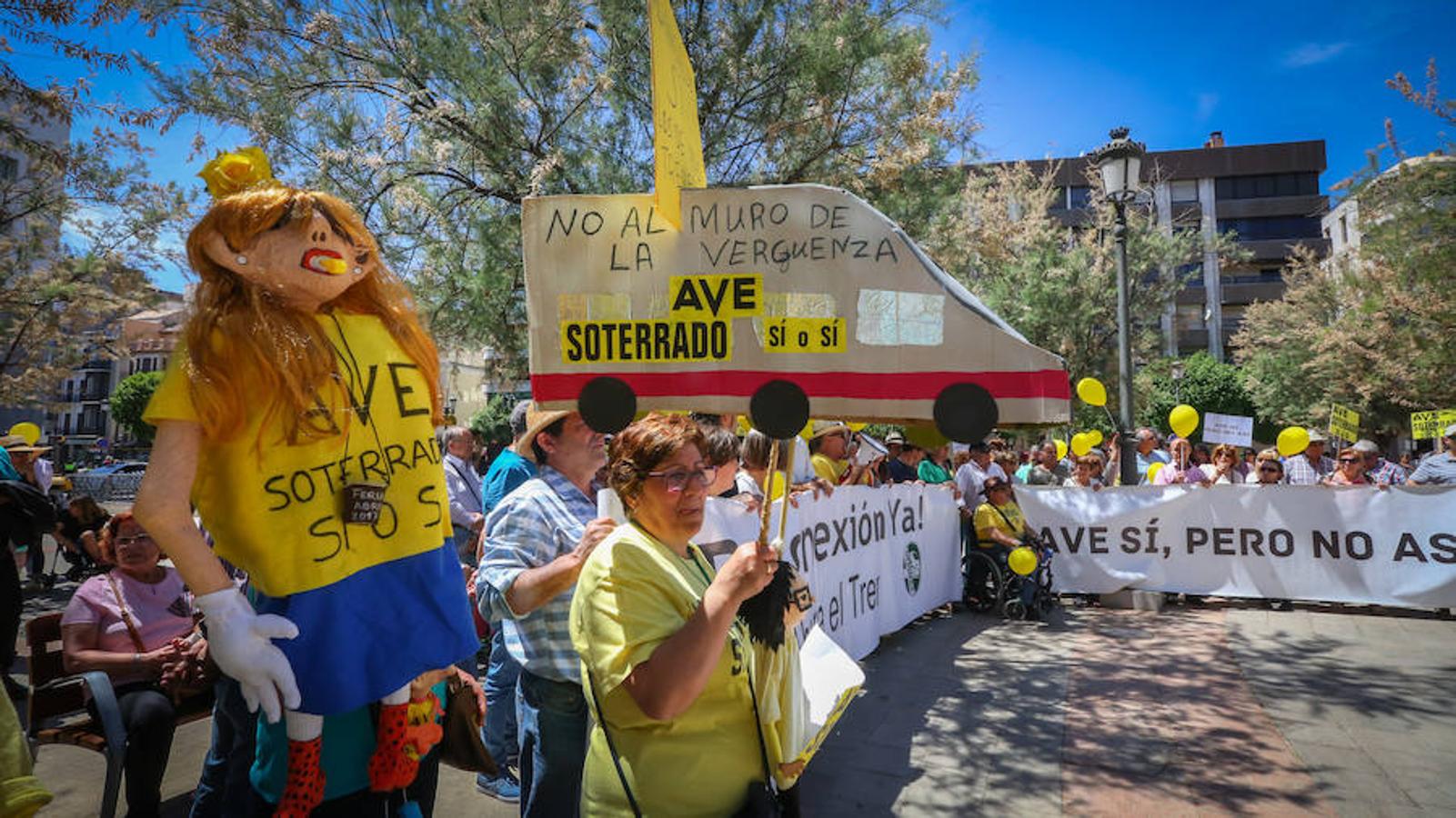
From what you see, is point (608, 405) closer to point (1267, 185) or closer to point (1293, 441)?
point (1293, 441)

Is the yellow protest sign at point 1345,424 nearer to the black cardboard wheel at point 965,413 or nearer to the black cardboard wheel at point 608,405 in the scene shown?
the black cardboard wheel at point 965,413

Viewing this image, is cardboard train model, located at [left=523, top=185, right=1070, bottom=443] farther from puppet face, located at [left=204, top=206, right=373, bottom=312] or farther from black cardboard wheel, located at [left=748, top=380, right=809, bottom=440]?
puppet face, located at [left=204, top=206, right=373, bottom=312]

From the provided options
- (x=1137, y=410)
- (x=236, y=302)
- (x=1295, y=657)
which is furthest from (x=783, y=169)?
(x=1137, y=410)

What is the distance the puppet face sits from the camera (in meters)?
1.67

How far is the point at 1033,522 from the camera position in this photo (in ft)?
30.2

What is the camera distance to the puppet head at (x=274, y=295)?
5.04 ft

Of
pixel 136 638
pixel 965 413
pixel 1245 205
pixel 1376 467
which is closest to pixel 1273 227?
pixel 1245 205

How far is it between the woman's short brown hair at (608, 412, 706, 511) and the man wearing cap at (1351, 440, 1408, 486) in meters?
9.98

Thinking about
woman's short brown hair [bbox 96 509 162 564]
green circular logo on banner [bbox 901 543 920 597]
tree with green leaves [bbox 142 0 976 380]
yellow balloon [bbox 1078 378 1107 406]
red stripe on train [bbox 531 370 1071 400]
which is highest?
tree with green leaves [bbox 142 0 976 380]

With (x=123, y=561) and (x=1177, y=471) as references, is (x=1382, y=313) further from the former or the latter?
(x=123, y=561)

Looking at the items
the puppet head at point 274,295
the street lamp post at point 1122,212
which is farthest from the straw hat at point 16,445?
the street lamp post at point 1122,212

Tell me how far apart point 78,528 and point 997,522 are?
10.9 metres

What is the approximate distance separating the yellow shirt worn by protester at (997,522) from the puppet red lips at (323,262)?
7537 mm

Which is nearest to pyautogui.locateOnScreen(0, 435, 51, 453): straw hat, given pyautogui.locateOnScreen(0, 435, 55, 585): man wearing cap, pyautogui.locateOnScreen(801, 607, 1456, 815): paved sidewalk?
pyautogui.locateOnScreen(0, 435, 55, 585): man wearing cap
